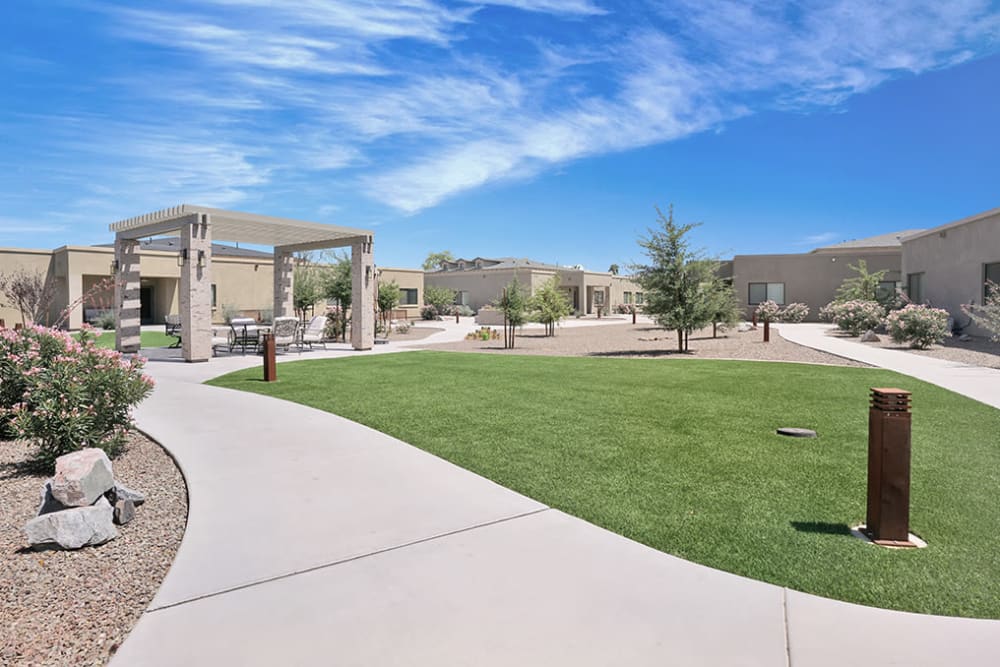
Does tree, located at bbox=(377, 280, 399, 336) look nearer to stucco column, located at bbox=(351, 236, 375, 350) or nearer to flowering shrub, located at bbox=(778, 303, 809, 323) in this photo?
stucco column, located at bbox=(351, 236, 375, 350)

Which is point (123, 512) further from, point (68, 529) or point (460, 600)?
point (460, 600)

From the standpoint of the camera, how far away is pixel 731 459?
5.76 meters

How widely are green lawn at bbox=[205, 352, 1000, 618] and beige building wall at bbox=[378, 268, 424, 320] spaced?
31.5m

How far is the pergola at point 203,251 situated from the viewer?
1507cm

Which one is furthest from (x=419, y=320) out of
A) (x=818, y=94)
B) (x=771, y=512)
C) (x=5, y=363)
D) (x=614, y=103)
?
(x=771, y=512)

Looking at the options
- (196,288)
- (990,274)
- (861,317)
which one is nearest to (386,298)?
(196,288)

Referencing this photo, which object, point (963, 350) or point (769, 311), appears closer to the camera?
point (963, 350)

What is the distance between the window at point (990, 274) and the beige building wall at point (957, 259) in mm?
65

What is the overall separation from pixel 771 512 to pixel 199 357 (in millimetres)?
14492

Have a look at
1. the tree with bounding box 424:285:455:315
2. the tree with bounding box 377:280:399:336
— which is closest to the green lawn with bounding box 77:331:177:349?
the tree with bounding box 377:280:399:336

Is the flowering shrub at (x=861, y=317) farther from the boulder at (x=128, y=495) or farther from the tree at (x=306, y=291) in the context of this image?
the boulder at (x=128, y=495)

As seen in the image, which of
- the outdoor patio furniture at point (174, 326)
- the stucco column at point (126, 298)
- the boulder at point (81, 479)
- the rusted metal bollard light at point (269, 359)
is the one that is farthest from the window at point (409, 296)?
the boulder at point (81, 479)

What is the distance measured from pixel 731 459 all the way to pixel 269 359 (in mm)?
8678

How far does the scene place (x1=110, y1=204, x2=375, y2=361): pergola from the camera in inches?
593
